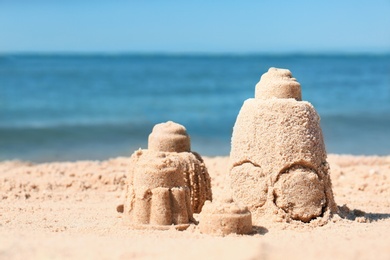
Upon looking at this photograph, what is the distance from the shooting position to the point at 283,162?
27.9 feet

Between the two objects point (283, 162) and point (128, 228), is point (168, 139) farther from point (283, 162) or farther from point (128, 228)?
point (283, 162)

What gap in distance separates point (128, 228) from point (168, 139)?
58.7 inches

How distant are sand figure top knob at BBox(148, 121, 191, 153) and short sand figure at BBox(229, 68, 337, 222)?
1.14 meters

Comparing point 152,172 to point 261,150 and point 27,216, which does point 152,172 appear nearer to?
point 261,150

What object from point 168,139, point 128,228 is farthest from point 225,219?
point 168,139

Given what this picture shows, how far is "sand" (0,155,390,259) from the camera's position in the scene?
6812 mm

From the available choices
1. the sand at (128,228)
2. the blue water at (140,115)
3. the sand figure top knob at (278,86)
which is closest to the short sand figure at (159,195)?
the sand at (128,228)

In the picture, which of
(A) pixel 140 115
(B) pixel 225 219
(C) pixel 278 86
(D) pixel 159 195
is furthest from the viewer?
(A) pixel 140 115

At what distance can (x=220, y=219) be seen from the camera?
7898 mm

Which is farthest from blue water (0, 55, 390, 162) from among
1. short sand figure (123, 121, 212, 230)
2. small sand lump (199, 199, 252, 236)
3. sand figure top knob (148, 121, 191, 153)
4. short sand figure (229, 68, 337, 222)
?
small sand lump (199, 199, 252, 236)

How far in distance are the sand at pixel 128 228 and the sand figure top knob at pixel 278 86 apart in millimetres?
1244

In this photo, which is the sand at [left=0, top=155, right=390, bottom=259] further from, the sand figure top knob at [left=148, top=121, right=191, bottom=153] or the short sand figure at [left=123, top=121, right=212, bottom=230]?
the sand figure top knob at [left=148, top=121, right=191, bottom=153]

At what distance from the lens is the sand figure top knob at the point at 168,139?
9.55m

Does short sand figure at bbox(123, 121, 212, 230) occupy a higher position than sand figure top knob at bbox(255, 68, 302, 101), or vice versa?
sand figure top knob at bbox(255, 68, 302, 101)
